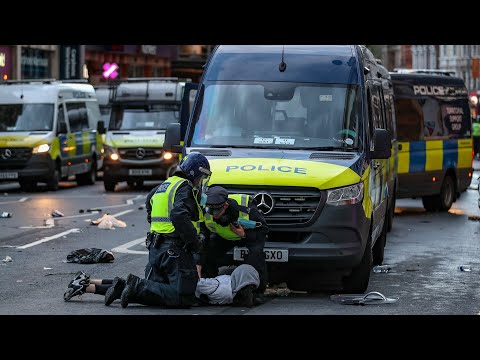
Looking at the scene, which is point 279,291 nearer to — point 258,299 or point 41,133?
point 258,299

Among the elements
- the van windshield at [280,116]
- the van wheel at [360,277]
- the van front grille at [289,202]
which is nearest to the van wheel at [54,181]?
the van windshield at [280,116]

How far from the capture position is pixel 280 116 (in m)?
14.2

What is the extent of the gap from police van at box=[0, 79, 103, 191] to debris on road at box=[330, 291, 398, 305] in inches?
745

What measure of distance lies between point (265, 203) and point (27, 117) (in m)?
19.7

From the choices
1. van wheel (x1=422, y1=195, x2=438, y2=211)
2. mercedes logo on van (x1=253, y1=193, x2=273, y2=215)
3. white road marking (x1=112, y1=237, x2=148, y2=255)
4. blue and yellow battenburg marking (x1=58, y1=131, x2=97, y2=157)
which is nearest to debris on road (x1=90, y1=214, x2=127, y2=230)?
white road marking (x1=112, y1=237, x2=148, y2=255)

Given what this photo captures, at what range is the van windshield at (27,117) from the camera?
31.7 metres

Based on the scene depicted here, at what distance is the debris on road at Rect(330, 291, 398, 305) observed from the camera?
1275cm

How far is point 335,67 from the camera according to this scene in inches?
567

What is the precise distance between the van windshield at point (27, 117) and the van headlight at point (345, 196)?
19380 mm

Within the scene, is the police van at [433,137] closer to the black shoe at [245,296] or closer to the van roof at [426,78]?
the van roof at [426,78]

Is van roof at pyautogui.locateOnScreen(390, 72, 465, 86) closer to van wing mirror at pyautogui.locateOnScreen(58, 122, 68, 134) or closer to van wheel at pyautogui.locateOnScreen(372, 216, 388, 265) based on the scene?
van wheel at pyautogui.locateOnScreen(372, 216, 388, 265)
